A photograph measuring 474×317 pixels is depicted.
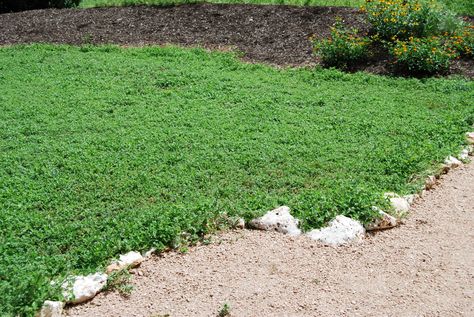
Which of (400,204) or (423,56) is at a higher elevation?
(423,56)

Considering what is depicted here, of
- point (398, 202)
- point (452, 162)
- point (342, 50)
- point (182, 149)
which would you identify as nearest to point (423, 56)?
point (342, 50)

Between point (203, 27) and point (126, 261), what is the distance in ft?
26.9

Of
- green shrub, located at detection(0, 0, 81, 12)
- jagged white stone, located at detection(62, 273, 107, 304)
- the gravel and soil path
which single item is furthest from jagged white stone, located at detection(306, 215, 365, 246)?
green shrub, located at detection(0, 0, 81, 12)

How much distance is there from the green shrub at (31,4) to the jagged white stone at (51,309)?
12.5 metres

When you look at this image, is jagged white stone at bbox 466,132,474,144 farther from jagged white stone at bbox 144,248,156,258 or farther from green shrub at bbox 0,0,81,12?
green shrub at bbox 0,0,81,12

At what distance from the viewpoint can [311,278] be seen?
5.18 meters

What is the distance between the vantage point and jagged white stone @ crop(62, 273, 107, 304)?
16.1ft

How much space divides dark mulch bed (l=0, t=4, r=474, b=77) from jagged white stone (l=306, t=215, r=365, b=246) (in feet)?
16.5

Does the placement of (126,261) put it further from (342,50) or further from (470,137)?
(342,50)

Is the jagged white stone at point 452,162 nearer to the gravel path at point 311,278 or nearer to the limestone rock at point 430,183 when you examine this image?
the limestone rock at point 430,183

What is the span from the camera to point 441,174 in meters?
6.96

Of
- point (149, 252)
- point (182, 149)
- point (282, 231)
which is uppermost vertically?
point (182, 149)

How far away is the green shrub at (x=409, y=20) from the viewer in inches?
416

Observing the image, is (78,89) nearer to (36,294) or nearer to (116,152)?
(116,152)
